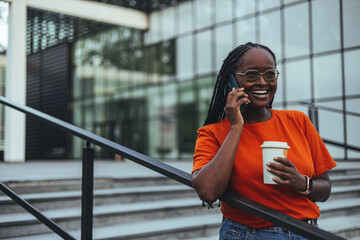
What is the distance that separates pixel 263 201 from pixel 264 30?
14039mm

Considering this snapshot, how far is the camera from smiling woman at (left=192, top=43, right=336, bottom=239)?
1640 mm

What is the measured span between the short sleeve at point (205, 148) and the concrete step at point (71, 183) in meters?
3.14

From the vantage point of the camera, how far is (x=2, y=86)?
52.3 ft

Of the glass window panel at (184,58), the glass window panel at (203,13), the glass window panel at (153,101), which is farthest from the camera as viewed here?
the glass window panel at (153,101)

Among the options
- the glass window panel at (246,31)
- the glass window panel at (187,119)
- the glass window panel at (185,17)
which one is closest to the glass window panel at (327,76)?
the glass window panel at (246,31)

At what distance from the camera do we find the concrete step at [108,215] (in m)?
3.71

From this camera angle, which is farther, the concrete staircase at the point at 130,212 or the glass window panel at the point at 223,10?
the glass window panel at the point at 223,10

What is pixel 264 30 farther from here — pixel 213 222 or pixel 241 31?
pixel 213 222

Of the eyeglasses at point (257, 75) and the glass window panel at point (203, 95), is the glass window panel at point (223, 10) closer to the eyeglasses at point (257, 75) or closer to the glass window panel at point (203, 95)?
the glass window panel at point (203, 95)

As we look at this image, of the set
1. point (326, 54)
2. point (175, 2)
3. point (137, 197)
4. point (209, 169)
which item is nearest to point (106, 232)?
point (137, 197)

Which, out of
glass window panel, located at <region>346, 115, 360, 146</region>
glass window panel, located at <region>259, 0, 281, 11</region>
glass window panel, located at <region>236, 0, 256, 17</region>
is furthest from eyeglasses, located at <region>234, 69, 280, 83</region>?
glass window panel, located at <region>236, 0, 256, 17</region>

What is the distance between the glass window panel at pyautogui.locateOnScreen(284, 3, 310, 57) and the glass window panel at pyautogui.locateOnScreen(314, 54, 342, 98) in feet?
2.33

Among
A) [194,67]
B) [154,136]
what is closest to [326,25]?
[194,67]

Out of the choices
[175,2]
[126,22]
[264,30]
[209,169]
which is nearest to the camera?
[209,169]
